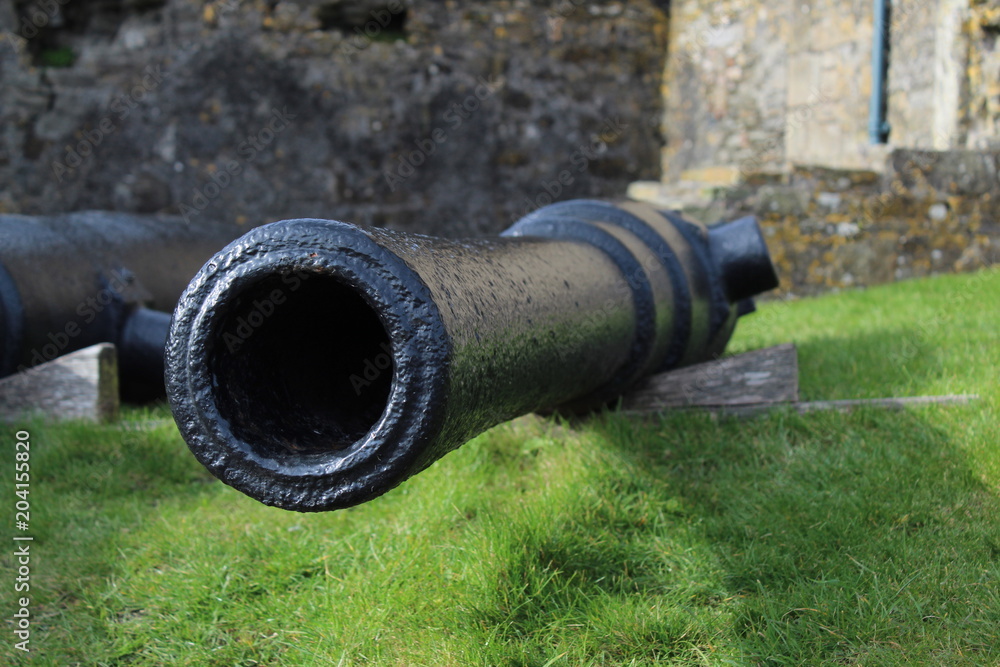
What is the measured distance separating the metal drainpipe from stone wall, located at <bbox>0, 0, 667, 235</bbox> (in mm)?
2718

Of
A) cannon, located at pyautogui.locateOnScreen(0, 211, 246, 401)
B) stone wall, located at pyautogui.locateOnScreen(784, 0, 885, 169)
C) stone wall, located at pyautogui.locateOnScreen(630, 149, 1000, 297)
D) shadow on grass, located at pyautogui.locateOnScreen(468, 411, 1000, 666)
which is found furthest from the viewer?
stone wall, located at pyautogui.locateOnScreen(784, 0, 885, 169)

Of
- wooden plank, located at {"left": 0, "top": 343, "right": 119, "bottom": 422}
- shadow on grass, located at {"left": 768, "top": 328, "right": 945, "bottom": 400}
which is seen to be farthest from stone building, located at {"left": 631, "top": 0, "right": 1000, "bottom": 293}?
wooden plank, located at {"left": 0, "top": 343, "right": 119, "bottom": 422}

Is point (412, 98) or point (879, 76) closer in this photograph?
point (879, 76)

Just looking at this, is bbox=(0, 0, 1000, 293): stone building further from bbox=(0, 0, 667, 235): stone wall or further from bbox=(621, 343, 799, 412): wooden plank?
bbox=(621, 343, 799, 412): wooden plank

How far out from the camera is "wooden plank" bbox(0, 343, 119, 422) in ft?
11.7

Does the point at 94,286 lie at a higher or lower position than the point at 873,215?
lower

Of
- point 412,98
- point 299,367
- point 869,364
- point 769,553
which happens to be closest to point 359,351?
point 299,367

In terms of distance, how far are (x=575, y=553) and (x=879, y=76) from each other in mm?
6989

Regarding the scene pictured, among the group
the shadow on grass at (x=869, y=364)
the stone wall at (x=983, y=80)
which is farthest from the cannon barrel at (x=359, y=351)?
the stone wall at (x=983, y=80)

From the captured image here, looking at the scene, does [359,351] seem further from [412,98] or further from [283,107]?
[412,98]

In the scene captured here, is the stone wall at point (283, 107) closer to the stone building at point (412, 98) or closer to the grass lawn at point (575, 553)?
the stone building at point (412, 98)

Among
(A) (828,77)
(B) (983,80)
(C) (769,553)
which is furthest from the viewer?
(A) (828,77)

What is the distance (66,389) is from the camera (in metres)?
3.61

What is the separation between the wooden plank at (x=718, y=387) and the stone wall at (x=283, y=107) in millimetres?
5488
